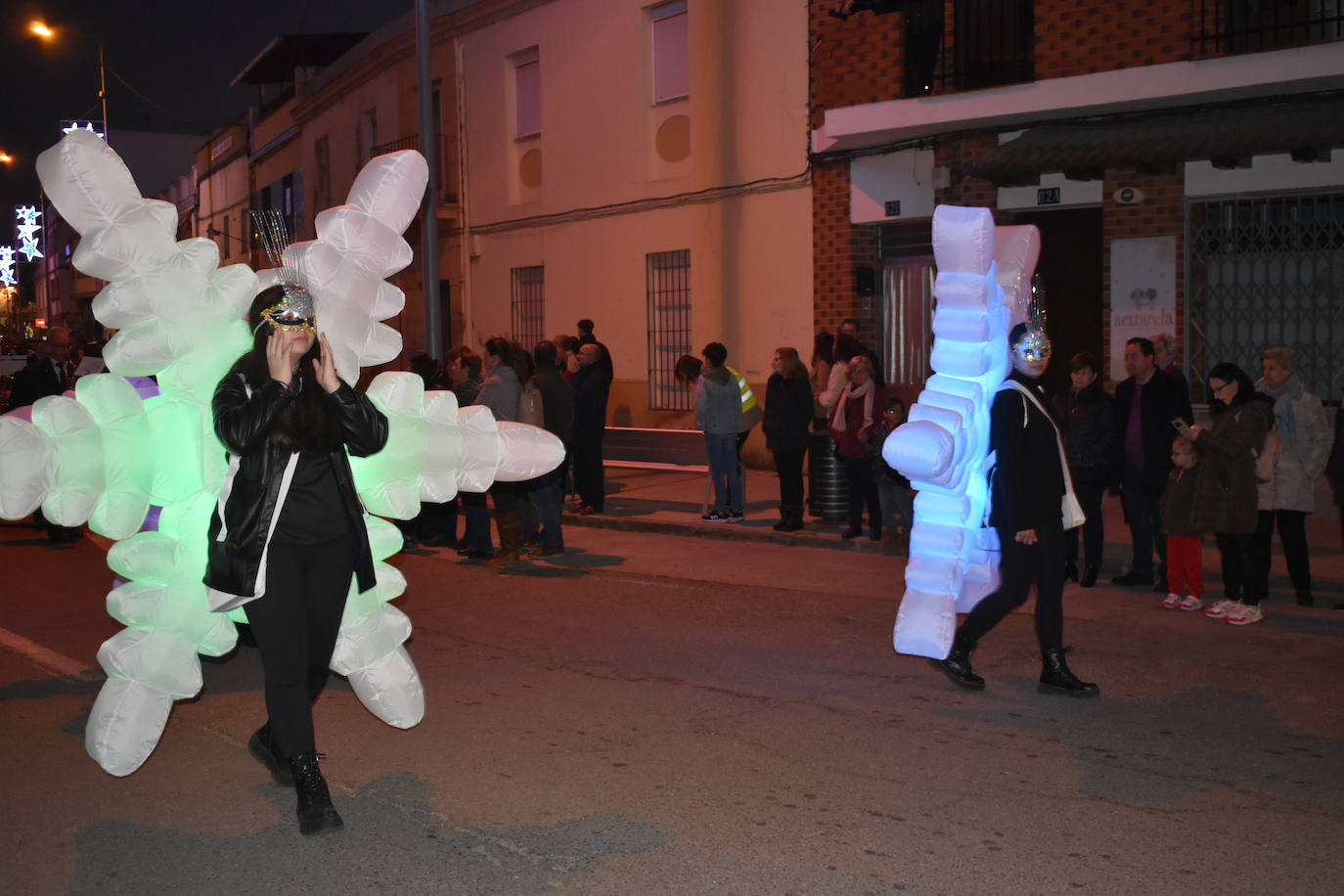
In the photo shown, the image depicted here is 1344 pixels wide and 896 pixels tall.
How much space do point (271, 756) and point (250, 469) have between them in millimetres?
1461

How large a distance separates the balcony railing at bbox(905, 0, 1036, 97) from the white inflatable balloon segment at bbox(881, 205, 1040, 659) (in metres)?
9.34

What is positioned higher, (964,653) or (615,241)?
(615,241)

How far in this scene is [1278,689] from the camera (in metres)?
6.85

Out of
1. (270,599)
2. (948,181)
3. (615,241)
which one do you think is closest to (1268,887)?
(270,599)

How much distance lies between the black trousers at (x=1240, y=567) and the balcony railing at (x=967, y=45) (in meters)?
8.21

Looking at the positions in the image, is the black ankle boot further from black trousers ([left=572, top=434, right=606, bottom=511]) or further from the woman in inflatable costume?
black trousers ([left=572, top=434, right=606, bottom=511])

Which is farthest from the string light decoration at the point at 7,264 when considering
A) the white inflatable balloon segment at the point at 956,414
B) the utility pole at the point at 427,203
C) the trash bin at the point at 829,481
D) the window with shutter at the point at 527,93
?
the white inflatable balloon segment at the point at 956,414

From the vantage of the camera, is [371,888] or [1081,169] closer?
[371,888]

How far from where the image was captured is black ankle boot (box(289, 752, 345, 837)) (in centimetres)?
488

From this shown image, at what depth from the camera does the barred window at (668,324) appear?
63.7ft

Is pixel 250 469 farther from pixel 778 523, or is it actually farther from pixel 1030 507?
pixel 778 523

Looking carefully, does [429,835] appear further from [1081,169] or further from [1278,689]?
[1081,169]

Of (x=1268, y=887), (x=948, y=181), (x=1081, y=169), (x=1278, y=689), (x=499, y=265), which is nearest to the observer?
(x=1268, y=887)

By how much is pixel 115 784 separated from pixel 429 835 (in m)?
1.60
